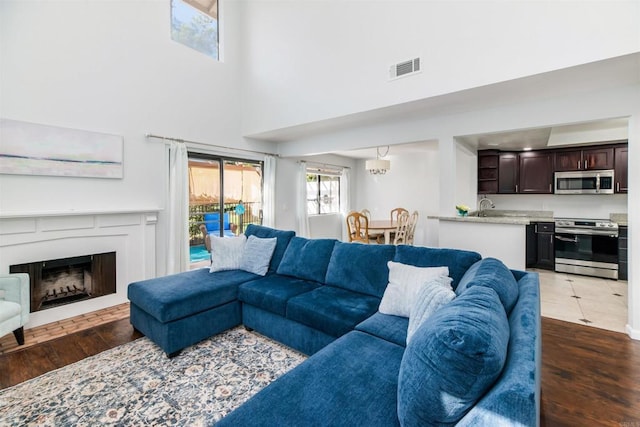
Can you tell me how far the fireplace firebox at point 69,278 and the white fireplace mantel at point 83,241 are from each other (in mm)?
57

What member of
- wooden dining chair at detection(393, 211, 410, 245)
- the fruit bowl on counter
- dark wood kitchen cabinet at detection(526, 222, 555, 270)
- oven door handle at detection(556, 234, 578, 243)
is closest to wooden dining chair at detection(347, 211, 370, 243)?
wooden dining chair at detection(393, 211, 410, 245)

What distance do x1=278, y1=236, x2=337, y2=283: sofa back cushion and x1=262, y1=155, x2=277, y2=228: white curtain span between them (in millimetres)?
2563

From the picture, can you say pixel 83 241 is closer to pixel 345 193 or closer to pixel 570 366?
pixel 570 366

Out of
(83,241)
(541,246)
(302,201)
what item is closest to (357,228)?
(302,201)

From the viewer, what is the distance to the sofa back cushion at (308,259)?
2.81 metres

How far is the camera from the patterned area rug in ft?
5.70

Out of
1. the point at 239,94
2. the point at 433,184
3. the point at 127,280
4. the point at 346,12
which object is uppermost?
the point at 346,12

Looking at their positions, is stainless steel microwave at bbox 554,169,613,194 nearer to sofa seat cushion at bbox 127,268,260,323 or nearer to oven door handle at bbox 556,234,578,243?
oven door handle at bbox 556,234,578,243

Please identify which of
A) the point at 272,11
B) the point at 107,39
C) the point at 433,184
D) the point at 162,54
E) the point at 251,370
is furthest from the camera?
the point at 433,184

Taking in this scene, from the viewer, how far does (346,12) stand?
3.77 metres

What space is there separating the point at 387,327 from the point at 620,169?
5.38 metres

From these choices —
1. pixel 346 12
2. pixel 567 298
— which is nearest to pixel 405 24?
pixel 346 12

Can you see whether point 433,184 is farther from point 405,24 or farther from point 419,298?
point 419,298

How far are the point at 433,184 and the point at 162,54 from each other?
5.78m
